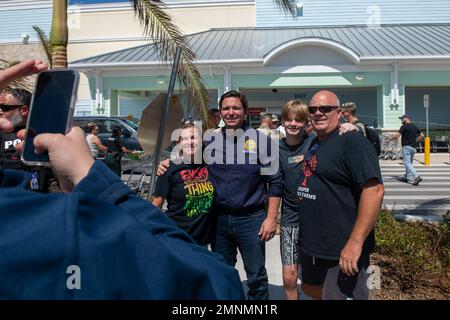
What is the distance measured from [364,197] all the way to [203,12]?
2673cm

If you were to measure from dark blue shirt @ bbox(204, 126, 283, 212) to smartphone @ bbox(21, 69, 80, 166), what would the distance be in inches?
93.3

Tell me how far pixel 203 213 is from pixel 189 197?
0.60ft

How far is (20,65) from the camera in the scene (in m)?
1.28

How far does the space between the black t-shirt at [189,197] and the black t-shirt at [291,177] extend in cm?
68

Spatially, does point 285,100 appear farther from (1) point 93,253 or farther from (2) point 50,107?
(1) point 93,253

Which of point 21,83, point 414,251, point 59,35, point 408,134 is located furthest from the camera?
point 408,134

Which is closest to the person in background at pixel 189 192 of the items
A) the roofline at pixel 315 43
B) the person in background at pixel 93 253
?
the person in background at pixel 93 253

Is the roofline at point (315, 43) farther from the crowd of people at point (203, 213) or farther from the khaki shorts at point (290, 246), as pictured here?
the khaki shorts at point (290, 246)

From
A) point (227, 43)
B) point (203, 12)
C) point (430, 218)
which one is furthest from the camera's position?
point (203, 12)

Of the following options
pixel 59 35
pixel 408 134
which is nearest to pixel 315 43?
pixel 408 134

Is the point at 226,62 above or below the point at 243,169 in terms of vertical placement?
above

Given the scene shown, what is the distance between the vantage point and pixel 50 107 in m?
1.27
